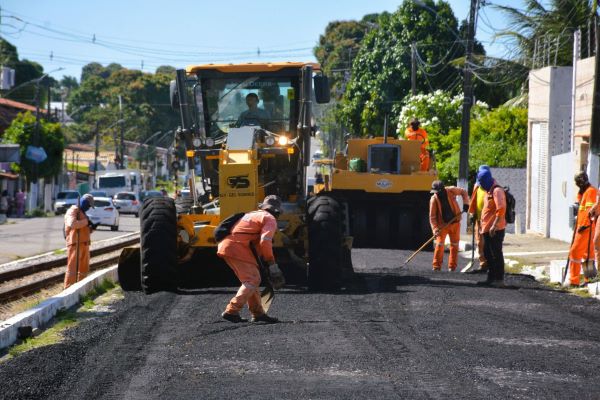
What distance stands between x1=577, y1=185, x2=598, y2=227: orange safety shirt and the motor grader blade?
6812 mm

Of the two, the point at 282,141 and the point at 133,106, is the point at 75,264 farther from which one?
the point at 133,106

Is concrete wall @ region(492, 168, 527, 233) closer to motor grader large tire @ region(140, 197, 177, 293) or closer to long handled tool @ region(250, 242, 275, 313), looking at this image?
motor grader large tire @ region(140, 197, 177, 293)

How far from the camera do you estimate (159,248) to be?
1513 centimetres

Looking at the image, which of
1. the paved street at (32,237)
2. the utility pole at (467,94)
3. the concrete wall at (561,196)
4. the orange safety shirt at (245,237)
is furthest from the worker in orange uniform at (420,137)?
the orange safety shirt at (245,237)

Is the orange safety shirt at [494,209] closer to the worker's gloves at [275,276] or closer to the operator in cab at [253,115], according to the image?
the operator in cab at [253,115]

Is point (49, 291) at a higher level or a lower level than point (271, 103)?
lower

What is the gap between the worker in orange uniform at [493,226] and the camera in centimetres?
1680

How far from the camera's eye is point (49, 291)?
2091 centimetres

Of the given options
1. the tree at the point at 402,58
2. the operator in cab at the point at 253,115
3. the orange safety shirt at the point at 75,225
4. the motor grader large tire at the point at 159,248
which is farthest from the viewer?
the tree at the point at 402,58

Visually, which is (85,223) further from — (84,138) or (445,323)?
(84,138)

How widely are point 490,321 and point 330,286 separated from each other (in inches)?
134

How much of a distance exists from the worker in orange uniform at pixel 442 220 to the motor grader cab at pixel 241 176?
9.62ft

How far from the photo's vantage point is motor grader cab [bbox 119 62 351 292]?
50.3 ft

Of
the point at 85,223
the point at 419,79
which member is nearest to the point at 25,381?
the point at 85,223
